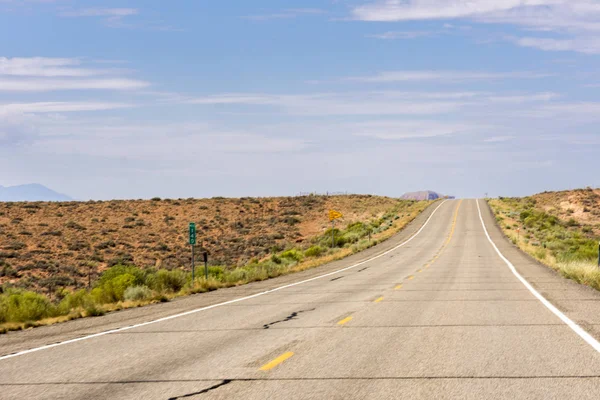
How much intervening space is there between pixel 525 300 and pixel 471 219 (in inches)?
2538

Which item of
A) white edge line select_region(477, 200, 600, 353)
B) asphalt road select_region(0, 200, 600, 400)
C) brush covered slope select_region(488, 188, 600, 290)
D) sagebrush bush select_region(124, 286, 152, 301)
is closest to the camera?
asphalt road select_region(0, 200, 600, 400)

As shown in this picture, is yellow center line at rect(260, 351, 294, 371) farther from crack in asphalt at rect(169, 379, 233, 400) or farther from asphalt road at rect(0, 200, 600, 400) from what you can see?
crack in asphalt at rect(169, 379, 233, 400)

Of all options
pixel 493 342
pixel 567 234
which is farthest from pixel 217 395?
pixel 567 234

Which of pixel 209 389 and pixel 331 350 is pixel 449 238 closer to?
pixel 331 350

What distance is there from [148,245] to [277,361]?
50618 mm

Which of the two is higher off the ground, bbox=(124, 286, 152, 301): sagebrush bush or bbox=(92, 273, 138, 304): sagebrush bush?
bbox=(124, 286, 152, 301): sagebrush bush

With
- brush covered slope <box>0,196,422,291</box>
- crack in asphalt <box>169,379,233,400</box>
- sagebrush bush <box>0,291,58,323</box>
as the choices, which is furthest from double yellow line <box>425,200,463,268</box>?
crack in asphalt <box>169,379,233,400</box>

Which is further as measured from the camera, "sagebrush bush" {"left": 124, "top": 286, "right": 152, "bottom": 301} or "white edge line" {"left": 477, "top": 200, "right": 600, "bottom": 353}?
"sagebrush bush" {"left": 124, "top": 286, "right": 152, "bottom": 301}

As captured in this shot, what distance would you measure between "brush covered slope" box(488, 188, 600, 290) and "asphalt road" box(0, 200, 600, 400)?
5.65 meters

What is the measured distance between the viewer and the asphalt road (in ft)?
23.6

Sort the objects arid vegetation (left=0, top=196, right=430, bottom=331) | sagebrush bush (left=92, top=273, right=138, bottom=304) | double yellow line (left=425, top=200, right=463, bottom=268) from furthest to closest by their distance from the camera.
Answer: double yellow line (left=425, top=200, right=463, bottom=268), arid vegetation (left=0, top=196, right=430, bottom=331), sagebrush bush (left=92, top=273, right=138, bottom=304)

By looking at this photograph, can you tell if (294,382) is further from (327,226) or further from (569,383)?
(327,226)

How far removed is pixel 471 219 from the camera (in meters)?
79.1

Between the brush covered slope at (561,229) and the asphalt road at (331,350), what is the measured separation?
5647 millimetres
